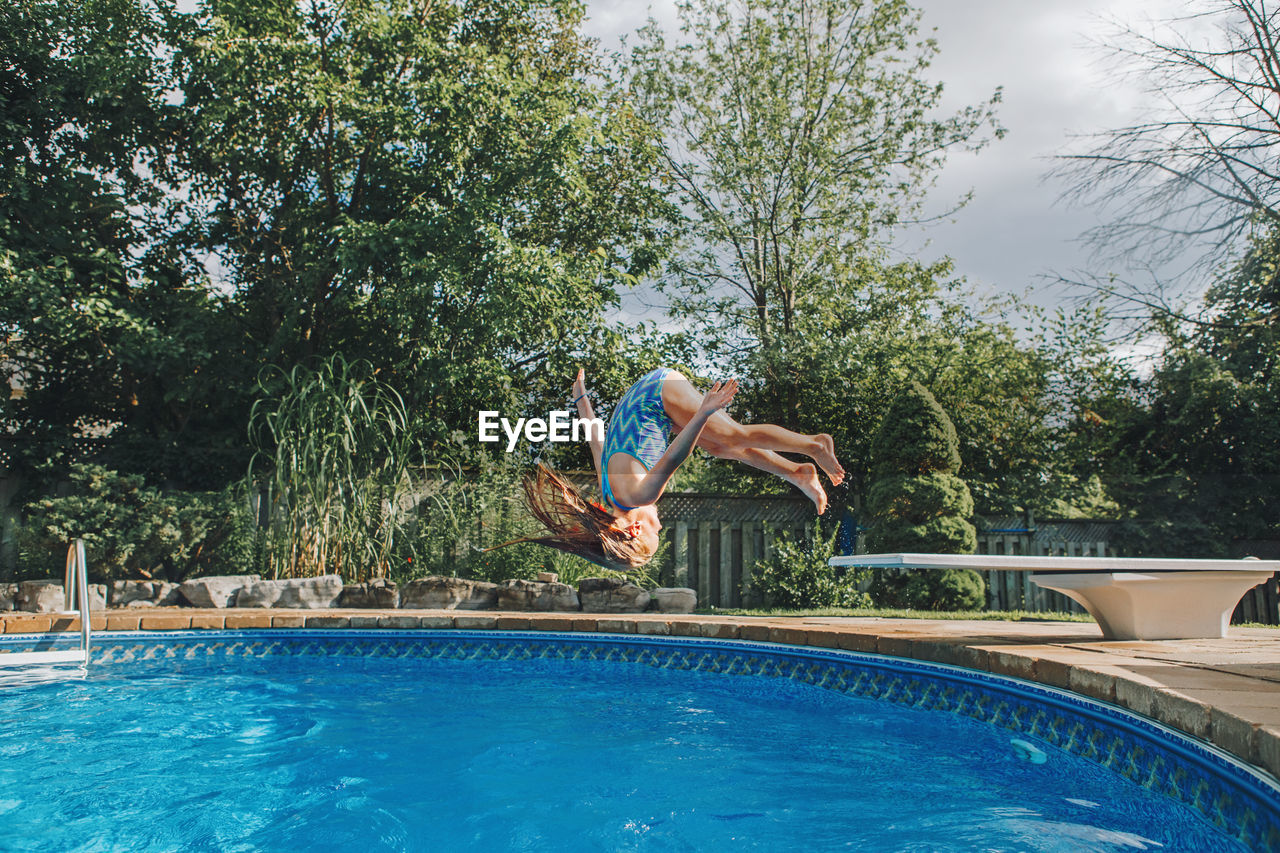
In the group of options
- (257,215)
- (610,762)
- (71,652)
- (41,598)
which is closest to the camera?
(610,762)

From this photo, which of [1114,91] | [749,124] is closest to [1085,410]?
[1114,91]

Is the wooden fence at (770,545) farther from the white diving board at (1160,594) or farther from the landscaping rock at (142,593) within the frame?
the landscaping rock at (142,593)

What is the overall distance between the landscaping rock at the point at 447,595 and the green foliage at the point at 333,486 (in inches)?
→ 26.0

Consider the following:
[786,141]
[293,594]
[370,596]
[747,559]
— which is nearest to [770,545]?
[747,559]

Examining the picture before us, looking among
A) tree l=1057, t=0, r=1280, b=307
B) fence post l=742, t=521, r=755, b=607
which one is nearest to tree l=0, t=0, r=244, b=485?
fence post l=742, t=521, r=755, b=607

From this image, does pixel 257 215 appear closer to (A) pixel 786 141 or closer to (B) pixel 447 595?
(B) pixel 447 595

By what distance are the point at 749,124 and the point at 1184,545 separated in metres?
7.38

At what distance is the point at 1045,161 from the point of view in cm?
890

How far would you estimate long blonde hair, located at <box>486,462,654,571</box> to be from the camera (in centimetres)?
355

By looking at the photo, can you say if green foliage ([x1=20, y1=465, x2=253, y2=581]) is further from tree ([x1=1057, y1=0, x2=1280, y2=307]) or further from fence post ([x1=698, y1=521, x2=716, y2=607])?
tree ([x1=1057, y1=0, x2=1280, y2=307])

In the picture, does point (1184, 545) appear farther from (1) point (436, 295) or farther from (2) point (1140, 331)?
(1) point (436, 295)

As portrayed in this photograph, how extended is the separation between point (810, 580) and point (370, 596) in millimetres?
4054

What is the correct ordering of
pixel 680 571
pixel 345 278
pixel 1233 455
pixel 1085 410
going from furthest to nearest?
pixel 1085 410 → pixel 1233 455 → pixel 345 278 → pixel 680 571

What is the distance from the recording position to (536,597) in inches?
259
